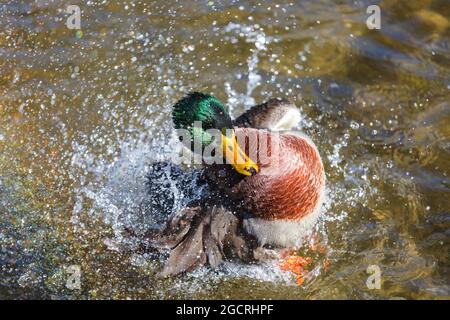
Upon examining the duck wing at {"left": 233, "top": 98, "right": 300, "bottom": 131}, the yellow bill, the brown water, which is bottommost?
the brown water

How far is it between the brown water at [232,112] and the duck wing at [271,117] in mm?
682

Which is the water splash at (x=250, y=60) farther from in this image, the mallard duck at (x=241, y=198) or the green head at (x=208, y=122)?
the green head at (x=208, y=122)

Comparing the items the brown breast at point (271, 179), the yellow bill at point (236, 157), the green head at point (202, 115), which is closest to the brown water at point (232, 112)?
the brown breast at point (271, 179)

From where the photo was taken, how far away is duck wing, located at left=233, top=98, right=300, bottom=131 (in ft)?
11.9

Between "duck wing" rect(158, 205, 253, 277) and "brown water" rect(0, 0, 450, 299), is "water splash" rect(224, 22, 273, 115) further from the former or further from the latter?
"duck wing" rect(158, 205, 253, 277)

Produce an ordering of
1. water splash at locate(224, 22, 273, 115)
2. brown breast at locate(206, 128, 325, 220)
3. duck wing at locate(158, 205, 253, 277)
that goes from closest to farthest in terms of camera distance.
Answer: brown breast at locate(206, 128, 325, 220), duck wing at locate(158, 205, 253, 277), water splash at locate(224, 22, 273, 115)

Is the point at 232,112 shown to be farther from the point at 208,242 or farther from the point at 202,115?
the point at 202,115

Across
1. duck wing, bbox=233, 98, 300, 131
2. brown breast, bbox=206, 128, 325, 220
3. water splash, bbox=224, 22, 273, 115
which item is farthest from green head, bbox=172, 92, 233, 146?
water splash, bbox=224, 22, 273, 115

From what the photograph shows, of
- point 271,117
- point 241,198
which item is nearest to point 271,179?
point 241,198

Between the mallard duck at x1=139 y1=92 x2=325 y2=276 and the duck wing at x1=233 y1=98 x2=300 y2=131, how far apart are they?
4cm

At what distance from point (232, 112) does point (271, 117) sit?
984mm

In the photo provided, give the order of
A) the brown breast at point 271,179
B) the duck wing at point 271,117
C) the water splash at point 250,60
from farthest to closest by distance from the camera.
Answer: the water splash at point 250,60 < the duck wing at point 271,117 < the brown breast at point 271,179

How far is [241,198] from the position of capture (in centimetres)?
315

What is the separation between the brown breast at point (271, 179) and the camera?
307 cm
